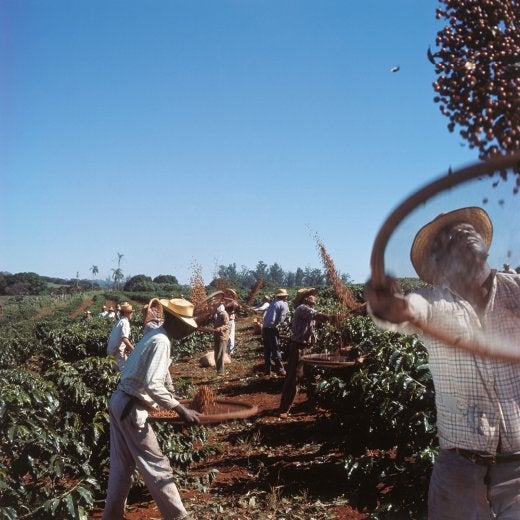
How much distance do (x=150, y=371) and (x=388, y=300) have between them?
2.13m

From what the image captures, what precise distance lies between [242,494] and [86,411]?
1.70 m

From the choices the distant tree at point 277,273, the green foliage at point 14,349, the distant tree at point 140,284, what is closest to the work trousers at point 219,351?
the green foliage at point 14,349

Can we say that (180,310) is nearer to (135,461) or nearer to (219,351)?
(135,461)

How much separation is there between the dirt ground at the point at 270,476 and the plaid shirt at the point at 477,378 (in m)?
2.19

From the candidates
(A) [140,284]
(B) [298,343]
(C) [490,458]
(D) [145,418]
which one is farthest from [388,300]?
(A) [140,284]

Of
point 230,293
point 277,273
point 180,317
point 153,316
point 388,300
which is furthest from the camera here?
point 277,273

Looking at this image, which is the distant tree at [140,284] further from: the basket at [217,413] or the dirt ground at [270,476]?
the basket at [217,413]

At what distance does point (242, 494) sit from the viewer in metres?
5.09

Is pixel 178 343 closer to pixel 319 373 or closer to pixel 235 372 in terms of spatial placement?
pixel 235 372

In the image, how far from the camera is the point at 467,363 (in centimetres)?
212

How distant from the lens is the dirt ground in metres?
4.68

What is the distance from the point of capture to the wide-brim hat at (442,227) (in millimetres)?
1735

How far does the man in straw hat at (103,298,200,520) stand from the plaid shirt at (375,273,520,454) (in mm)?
1819

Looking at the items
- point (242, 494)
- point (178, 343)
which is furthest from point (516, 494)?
point (178, 343)
